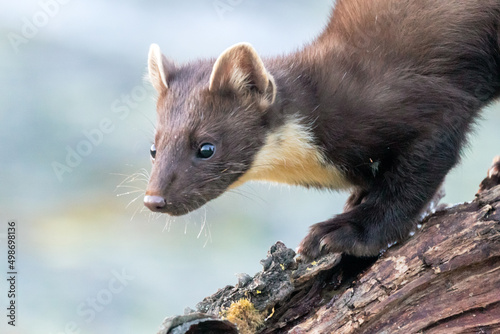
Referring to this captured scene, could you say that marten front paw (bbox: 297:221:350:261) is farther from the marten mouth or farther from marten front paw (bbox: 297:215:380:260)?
the marten mouth

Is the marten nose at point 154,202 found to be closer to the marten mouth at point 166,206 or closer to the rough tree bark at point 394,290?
the marten mouth at point 166,206

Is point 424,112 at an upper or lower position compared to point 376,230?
upper

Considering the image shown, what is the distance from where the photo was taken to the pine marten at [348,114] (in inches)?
170

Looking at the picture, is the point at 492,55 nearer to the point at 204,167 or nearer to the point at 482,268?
the point at 482,268

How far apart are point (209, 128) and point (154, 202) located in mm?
761

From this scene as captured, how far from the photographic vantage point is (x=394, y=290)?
3.85 metres

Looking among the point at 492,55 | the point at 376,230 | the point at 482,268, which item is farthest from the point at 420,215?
the point at 492,55

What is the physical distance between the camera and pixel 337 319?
12.7 ft

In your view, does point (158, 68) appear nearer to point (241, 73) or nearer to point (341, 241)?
point (241, 73)

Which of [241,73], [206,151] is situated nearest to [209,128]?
[206,151]

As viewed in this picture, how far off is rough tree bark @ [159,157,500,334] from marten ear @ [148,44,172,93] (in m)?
1.70

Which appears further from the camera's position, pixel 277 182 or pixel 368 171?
pixel 277 182

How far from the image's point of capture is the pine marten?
4.32 meters

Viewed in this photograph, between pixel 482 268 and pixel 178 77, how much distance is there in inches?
108
